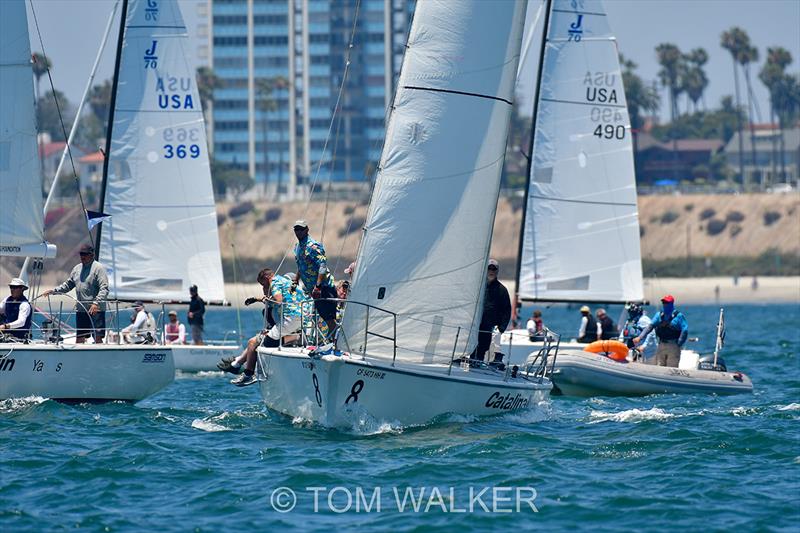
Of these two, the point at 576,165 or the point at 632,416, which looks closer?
the point at 632,416

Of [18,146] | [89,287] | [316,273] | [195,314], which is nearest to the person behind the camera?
[316,273]

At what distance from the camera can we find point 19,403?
1830 centimetres

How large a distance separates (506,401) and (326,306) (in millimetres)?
2516

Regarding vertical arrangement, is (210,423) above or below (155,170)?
below

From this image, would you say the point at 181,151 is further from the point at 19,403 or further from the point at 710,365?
the point at 710,365

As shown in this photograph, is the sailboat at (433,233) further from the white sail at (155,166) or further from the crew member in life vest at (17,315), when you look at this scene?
the white sail at (155,166)

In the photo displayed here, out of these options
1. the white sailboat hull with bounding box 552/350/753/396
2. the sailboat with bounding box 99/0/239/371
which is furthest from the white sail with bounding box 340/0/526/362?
the sailboat with bounding box 99/0/239/371

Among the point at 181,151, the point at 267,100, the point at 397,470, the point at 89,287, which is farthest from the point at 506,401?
the point at 267,100

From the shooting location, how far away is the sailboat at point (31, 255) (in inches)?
718

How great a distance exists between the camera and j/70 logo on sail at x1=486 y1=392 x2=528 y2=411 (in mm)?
16625

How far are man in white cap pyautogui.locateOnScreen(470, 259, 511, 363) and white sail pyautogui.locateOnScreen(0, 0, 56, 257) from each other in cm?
624

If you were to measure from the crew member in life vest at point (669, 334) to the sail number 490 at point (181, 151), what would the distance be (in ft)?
33.8

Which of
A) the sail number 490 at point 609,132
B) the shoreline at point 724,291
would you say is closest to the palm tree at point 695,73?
the shoreline at point 724,291

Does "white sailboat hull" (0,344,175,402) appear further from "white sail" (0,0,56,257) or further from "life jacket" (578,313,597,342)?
"life jacket" (578,313,597,342)
